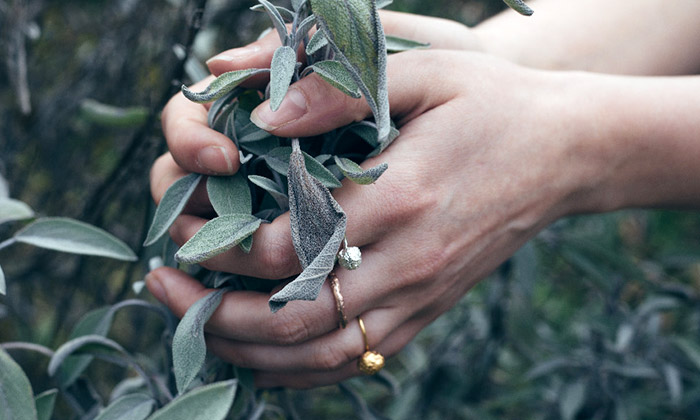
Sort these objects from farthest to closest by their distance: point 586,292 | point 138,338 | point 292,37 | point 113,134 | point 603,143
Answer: point 586,292
point 113,134
point 138,338
point 603,143
point 292,37

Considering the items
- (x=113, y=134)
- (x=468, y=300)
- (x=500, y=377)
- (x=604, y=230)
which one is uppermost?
(x=113, y=134)

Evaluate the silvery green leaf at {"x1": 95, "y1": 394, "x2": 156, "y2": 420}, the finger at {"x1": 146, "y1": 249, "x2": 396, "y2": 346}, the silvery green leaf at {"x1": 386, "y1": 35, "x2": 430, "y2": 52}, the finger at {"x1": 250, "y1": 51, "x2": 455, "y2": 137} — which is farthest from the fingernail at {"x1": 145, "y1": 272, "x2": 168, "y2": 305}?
the silvery green leaf at {"x1": 386, "y1": 35, "x2": 430, "y2": 52}

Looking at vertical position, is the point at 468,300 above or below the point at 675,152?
below

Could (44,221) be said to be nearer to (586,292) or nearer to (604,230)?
(604,230)

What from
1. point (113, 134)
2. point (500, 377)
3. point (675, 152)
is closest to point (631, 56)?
point (675, 152)

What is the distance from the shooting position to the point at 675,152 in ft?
2.53

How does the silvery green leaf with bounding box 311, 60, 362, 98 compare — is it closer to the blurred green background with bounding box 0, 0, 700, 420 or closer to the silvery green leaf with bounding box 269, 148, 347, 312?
the silvery green leaf with bounding box 269, 148, 347, 312

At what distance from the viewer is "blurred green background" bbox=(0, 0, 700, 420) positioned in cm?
104

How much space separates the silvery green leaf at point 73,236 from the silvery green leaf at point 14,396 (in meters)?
0.16

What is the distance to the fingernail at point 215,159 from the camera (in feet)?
1.69

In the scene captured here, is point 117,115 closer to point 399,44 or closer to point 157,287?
point 157,287

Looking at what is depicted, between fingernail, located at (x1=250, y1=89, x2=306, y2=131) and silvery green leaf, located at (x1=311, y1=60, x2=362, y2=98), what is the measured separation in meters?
0.05

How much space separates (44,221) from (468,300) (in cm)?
104

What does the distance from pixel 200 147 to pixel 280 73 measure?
5.2 inches
